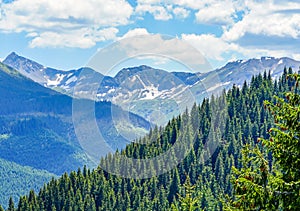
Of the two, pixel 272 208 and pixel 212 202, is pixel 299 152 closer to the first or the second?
pixel 272 208

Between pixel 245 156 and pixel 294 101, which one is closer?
pixel 294 101

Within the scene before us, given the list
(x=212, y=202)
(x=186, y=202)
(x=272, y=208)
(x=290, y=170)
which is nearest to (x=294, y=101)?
(x=290, y=170)

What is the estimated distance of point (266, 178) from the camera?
76.9 feet

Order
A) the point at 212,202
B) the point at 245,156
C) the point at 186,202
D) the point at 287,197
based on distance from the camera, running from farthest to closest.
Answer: the point at 212,202, the point at 186,202, the point at 245,156, the point at 287,197

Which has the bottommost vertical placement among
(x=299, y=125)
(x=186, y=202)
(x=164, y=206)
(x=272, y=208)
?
(x=164, y=206)

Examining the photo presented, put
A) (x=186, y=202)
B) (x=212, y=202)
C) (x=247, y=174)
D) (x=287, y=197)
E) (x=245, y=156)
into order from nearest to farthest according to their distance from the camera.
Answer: (x=287, y=197) < (x=247, y=174) < (x=245, y=156) < (x=186, y=202) < (x=212, y=202)

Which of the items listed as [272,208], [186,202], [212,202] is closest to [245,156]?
[272,208]

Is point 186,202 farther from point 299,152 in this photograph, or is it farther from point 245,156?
point 299,152

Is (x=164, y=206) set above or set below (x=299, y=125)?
below

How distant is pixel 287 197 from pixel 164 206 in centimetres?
18069

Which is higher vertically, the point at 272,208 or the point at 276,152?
the point at 276,152

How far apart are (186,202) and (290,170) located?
54.2 ft

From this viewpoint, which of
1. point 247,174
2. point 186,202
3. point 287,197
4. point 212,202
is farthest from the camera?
point 212,202

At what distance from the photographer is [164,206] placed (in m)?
200
